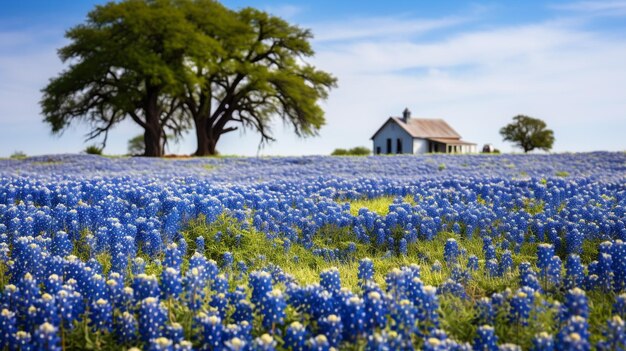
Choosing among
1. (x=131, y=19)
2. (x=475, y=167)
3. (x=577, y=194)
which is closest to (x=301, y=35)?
(x=131, y=19)

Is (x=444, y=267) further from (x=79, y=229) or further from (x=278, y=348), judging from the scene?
(x=79, y=229)

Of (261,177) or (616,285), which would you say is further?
(261,177)

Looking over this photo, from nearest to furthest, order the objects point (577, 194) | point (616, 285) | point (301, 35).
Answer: point (616, 285), point (577, 194), point (301, 35)

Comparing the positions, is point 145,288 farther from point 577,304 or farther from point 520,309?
point 577,304

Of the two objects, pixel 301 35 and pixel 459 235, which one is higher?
pixel 301 35

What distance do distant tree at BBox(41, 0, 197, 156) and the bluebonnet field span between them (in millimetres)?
26299

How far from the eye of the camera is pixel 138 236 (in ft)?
26.6

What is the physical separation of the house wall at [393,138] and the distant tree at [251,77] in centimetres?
1615

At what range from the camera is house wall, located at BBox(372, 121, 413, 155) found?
197 ft

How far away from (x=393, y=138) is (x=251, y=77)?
973 inches

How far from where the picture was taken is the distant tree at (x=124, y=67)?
124ft

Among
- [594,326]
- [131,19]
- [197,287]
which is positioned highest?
[131,19]

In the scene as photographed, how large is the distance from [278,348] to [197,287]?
3.16 ft

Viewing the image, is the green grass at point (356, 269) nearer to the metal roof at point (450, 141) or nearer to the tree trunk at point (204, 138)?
the tree trunk at point (204, 138)
